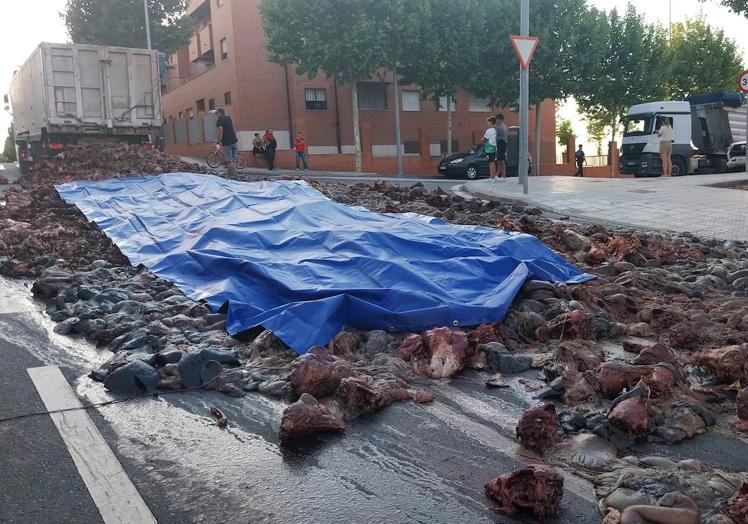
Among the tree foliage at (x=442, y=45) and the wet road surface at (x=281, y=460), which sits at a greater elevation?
the tree foliage at (x=442, y=45)

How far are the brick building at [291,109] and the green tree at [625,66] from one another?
5.31 m

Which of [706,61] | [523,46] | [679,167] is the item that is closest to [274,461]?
[523,46]

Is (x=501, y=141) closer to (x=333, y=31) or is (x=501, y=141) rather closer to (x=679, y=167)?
(x=679, y=167)

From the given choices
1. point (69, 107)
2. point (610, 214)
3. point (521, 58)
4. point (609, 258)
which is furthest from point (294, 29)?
point (609, 258)

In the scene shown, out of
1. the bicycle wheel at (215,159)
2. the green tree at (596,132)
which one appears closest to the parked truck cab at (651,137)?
the bicycle wheel at (215,159)

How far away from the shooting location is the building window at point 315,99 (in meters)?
34.4

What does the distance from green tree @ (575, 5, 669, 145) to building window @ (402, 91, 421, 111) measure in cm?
851

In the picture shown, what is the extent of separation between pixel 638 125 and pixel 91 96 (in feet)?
64.5

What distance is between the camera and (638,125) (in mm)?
26312

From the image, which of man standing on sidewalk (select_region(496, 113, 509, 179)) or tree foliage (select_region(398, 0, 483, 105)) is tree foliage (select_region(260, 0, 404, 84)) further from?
man standing on sidewalk (select_region(496, 113, 509, 179))

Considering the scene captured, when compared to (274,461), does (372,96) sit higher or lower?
higher

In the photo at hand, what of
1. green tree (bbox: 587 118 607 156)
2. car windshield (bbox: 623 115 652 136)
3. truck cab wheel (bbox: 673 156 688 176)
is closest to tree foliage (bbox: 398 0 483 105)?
car windshield (bbox: 623 115 652 136)

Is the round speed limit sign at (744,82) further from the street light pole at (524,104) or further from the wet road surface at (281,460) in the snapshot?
the wet road surface at (281,460)

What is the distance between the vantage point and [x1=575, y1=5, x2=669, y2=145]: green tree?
34281 mm
